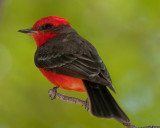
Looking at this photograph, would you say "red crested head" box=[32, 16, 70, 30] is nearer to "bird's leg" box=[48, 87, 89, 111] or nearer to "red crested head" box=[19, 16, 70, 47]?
"red crested head" box=[19, 16, 70, 47]

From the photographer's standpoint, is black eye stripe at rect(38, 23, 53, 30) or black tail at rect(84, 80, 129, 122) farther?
black eye stripe at rect(38, 23, 53, 30)

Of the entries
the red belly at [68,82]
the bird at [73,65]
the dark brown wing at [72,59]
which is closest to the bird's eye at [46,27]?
the bird at [73,65]

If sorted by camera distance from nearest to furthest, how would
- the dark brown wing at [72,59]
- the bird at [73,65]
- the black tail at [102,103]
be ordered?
the black tail at [102,103] → the bird at [73,65] → the dark brown wing at [72,59]

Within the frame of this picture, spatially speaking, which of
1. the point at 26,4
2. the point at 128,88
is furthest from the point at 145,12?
the point at 26,4

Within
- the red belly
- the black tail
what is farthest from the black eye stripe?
the black tail

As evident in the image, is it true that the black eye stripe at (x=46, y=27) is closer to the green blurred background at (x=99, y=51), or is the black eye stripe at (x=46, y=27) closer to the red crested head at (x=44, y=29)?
the red crested head at (x=44, y=29)

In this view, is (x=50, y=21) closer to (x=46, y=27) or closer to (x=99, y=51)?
(x=46, y=27)

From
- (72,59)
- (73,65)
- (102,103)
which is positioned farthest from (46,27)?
(102,103)
